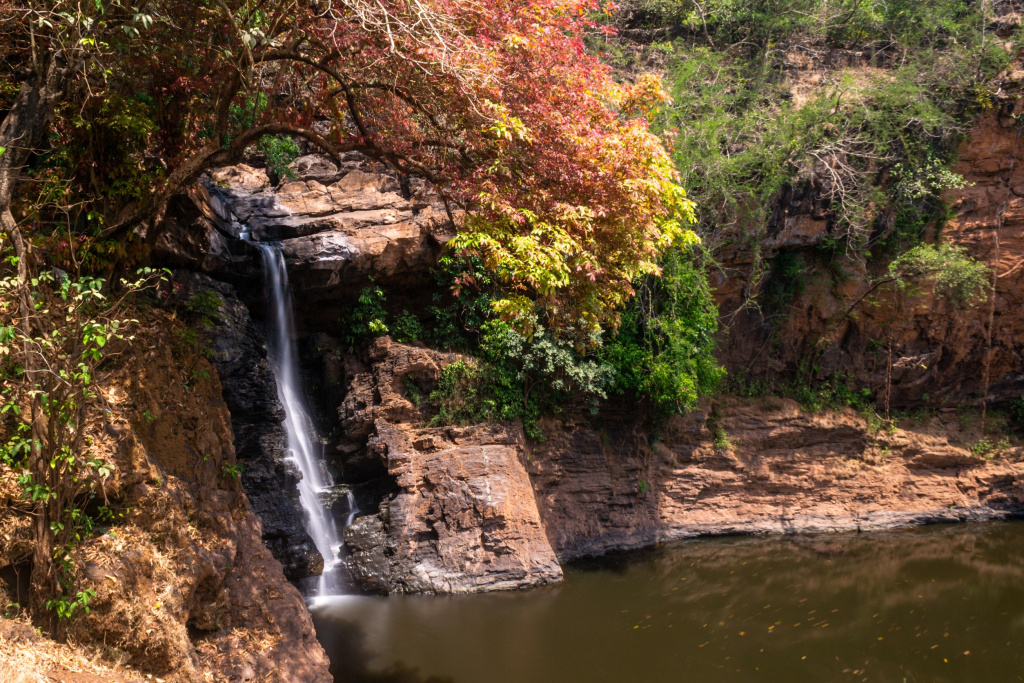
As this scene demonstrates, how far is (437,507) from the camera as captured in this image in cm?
1089

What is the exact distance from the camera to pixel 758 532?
14.2 m

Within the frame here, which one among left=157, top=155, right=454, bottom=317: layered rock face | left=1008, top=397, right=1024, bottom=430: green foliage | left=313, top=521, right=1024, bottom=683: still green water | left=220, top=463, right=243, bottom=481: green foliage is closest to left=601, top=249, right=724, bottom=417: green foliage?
left=313, top=521, right=1024, bottom=683: still green water

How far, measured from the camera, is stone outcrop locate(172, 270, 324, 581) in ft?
31.0

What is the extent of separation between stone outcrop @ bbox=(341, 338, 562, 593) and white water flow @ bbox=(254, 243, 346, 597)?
0.40m

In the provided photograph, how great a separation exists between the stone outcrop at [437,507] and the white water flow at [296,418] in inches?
15.7

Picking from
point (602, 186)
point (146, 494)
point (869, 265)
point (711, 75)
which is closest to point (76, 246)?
point (146, 494)

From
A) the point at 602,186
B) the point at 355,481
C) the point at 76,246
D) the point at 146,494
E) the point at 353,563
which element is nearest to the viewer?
the point at 146,494

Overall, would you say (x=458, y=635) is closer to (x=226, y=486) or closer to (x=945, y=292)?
(x=226, y=486)

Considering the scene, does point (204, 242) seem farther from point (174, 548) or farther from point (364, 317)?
point (174, 548)

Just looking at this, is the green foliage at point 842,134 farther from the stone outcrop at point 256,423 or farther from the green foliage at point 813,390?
the stone outcrop at point 256,423

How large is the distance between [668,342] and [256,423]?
7.79 metres

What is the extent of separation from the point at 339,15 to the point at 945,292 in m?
14.9

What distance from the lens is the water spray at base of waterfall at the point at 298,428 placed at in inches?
428

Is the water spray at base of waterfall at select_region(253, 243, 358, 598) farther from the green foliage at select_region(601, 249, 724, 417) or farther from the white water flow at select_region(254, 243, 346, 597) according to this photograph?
the green foliage at select_region(601, 249, 724, 417)
